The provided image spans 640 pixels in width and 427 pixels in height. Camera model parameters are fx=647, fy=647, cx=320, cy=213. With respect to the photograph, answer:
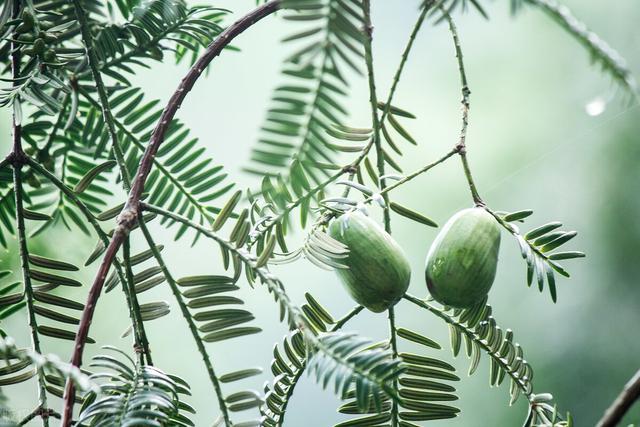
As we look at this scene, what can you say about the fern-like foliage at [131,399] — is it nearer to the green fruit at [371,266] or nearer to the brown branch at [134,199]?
the brown branch at [134,199]

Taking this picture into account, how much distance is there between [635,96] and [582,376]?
3.79 ft

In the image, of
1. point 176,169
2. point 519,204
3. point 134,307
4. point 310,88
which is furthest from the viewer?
point 519,204

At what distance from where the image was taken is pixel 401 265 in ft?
1.27

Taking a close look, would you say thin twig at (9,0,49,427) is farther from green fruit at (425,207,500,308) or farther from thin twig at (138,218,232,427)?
green fruit at (425,207,500,308)

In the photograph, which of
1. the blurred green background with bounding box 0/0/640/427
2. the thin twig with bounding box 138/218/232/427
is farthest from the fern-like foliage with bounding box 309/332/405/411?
the blurred green background with bounding box 0/0/640/427

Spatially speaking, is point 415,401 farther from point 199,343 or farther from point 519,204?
point 519,204

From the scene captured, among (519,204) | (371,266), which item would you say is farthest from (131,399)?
(519,204)

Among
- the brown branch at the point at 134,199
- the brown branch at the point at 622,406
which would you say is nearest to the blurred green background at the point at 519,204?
the brown branch at the point at 134,199

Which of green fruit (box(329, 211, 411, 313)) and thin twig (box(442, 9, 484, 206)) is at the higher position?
thin twig (box(442, 9, 484, 206))

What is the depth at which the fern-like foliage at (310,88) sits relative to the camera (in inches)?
8.3

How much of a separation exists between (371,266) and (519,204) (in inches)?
43.9

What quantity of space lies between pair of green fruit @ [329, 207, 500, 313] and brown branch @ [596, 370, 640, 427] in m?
0.13

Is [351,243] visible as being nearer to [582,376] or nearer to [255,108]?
[255,108]

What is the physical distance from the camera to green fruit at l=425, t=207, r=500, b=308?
0.39m
